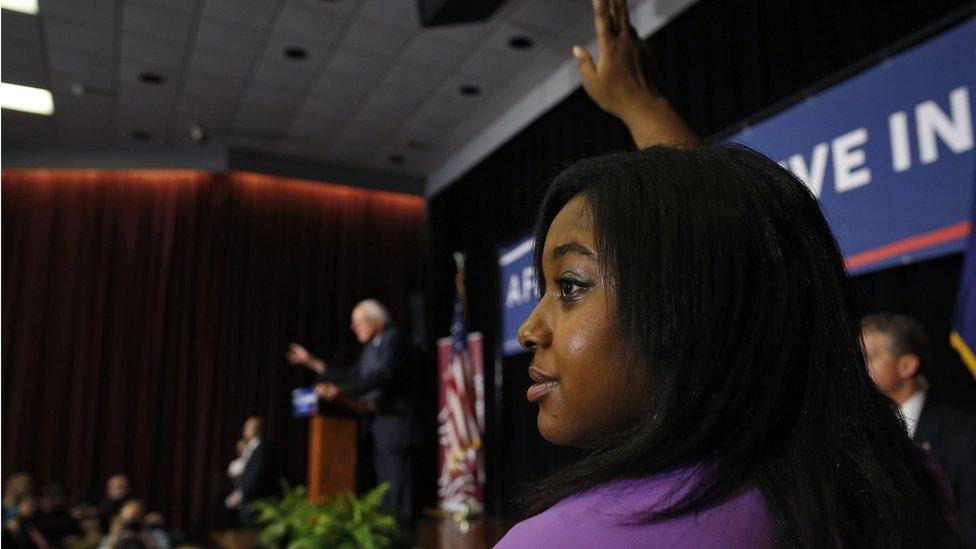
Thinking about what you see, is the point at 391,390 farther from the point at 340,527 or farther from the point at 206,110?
the point at 206,110

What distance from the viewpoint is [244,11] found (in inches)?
227

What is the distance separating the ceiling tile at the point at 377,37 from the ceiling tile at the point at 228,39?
704 millimetres

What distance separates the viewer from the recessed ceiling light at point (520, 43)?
621 cm

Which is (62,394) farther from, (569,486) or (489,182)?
(569,486)

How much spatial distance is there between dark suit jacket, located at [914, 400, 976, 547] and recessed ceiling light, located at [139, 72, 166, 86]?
20.8 feet

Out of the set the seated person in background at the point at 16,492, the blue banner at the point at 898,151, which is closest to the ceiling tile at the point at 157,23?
the seated person in background at the point at 16,492

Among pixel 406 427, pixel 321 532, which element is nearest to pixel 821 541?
pixel 321 532

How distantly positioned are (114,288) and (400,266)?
123 inches

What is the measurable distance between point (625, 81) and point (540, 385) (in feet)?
2.44

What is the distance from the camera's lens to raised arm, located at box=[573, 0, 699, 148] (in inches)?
46.7

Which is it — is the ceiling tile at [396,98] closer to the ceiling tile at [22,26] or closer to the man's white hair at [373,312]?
the man's white hair at [373,312]

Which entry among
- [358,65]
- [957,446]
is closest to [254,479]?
[358,65]

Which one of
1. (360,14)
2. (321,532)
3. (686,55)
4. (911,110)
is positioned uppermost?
(360,14)

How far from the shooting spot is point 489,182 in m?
8.05
